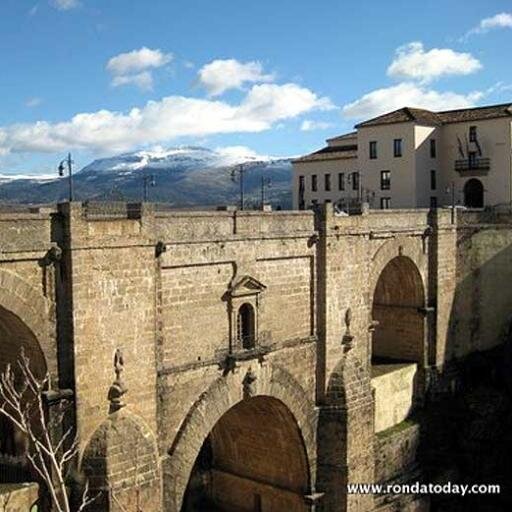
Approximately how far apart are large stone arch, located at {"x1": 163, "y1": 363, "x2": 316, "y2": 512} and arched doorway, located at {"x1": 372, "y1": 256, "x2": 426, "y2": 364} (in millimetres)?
7967

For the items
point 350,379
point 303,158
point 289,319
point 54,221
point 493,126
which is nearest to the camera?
point 54,221

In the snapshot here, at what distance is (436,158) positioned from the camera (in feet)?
147

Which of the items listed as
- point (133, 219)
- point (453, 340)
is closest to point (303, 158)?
point (453, 340)

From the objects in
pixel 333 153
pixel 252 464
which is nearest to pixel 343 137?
pixel 333 153

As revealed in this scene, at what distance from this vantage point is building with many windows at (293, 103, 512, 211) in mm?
42000

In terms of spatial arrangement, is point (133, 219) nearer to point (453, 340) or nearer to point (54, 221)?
point (54, 221)

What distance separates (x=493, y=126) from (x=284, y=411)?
2616 centimetres

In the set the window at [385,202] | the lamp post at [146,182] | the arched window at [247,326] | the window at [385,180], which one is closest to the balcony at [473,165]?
the window at [385,180]

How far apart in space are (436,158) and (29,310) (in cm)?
3425

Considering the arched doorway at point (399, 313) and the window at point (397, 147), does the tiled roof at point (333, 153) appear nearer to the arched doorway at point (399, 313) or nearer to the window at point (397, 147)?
the window at point (397, 147)

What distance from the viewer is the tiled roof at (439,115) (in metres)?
42.0

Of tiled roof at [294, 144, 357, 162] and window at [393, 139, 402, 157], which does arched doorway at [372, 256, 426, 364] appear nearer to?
window at [393, 139, 402, 157]

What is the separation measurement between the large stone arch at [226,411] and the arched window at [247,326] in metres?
0.73

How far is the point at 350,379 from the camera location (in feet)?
79.4
